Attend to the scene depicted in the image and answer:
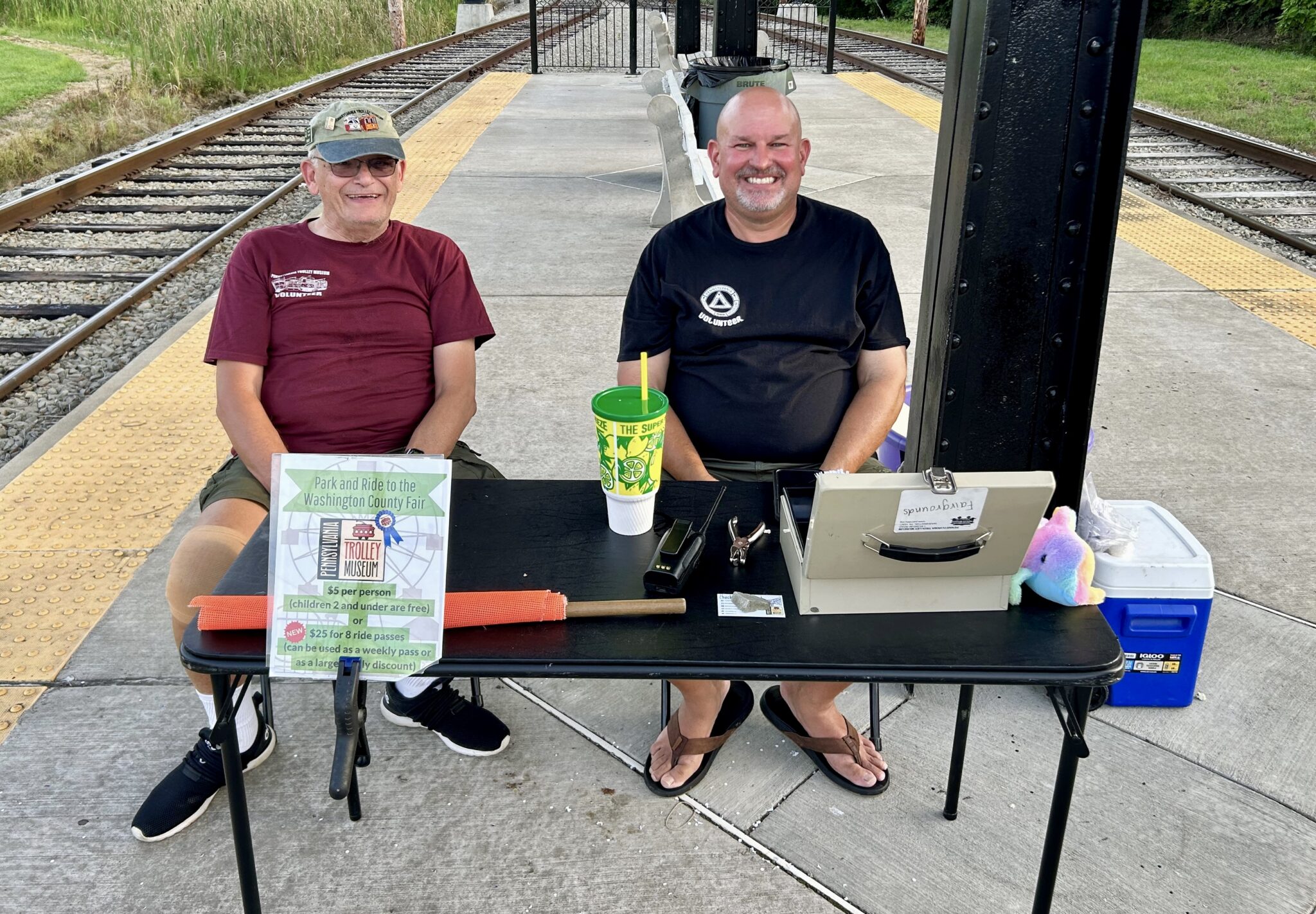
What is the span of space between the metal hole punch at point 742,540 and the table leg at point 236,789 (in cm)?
92

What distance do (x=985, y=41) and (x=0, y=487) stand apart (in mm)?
3691

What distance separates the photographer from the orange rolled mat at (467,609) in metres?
1.75

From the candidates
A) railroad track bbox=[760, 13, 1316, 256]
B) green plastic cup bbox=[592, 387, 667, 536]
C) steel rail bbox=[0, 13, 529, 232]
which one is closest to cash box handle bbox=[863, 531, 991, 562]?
green plastic cup bbox=[592, 387, 667, 536]

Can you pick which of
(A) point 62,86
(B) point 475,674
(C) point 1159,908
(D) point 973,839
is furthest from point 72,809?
(A) point 62,86

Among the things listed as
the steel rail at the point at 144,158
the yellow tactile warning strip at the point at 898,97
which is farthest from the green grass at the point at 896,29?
the steel rail at the point at 144,158

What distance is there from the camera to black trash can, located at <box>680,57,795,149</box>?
856 cm

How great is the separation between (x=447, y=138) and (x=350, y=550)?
9.86 meters

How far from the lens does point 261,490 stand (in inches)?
106

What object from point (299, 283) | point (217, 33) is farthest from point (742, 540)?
point (217, 33)

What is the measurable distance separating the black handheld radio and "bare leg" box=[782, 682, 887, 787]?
712 mm

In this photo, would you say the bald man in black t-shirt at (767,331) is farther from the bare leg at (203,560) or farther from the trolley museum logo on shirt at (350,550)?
the trolley museum logo on shirt at (350,550)

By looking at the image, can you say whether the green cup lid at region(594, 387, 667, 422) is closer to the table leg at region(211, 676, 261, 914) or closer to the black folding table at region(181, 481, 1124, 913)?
the black folding table at region(181, 481, 1124, 913)

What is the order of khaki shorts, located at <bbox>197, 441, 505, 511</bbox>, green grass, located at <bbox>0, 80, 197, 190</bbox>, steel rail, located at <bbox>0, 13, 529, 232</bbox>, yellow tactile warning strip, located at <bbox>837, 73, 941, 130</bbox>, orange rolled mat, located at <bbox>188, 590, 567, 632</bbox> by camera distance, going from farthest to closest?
yellow tactile warning strip, located at <bbox>837, 73, 941, 130</bbox> → green grass, located at <bbox>0, 80, 197, 190</bbox> → steel rail, located at <bbox>0, 13, 529, 232</bbox> → khaki shorts, located at <bbox>197, 441, 505, 511</bbox> → orange rolled mat, located at <bbox>188, 590, 567, 632</bbox>

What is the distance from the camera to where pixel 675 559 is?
1.92 m
